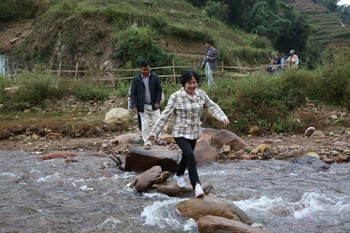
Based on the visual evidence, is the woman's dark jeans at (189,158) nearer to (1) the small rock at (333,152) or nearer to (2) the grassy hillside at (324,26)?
(1) the small rock at (333,152)

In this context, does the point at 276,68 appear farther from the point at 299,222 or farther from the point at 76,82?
the point at 299,222

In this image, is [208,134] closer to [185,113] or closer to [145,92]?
[145,92]

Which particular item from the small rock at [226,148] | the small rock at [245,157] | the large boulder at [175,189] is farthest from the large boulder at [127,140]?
the large boulder at [175,189]

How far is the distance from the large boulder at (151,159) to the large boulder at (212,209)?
1.71m

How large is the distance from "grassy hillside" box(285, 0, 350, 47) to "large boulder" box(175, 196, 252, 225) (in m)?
51.1

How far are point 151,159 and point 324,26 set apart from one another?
244 ft

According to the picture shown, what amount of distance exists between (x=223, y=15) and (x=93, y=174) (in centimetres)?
4381

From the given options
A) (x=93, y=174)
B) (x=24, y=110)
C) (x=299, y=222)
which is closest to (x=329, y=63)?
(x=299, y=222)

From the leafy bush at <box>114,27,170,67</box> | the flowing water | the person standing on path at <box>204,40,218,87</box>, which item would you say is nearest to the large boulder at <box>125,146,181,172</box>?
the flowing water

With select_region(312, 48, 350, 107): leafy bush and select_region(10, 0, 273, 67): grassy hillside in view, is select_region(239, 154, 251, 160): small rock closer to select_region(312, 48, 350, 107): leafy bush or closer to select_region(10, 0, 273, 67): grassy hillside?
select_region(312, 48, 350, 107): leafy bush

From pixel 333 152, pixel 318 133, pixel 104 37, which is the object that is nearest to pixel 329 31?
pixel 104 37

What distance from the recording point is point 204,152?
259 inches

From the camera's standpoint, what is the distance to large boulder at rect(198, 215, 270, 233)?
10.1 ft

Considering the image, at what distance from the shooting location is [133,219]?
3.68 meters
